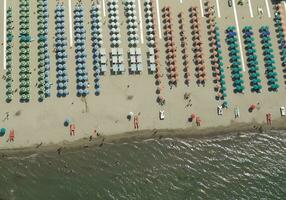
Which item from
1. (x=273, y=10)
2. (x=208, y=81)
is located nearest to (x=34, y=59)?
(x=208, y=81)

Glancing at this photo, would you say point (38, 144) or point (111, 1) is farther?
point (111, 1)

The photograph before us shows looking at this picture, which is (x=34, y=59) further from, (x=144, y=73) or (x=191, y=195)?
(x=191, y=195)

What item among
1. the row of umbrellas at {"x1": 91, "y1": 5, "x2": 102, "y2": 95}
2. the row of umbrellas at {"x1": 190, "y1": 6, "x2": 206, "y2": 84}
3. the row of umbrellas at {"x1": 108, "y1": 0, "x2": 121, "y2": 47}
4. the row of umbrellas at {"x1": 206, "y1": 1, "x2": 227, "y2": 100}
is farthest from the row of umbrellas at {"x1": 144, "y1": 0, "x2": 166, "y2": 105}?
the row of umbrellas at {"x1": 206, "y1": 1, "x2": 227, "y2": 100}

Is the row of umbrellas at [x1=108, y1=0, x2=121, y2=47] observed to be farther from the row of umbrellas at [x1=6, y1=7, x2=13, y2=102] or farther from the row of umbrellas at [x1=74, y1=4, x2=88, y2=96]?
the row of umbrellas at [x1=6, y1=7, x2=13, y2=102]

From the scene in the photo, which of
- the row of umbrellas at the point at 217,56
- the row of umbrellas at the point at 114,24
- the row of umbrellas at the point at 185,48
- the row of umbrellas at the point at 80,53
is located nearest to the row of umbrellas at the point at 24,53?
the row of umbrellas at the point at 80,53

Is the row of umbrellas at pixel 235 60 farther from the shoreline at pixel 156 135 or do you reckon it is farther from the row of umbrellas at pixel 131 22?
the row of umbrellas at pixel 131 22

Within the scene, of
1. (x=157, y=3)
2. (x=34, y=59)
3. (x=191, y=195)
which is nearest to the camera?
(x=191, y=195)

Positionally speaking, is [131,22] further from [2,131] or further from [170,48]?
[2,131]

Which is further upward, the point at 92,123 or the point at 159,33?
the point at 159,33
